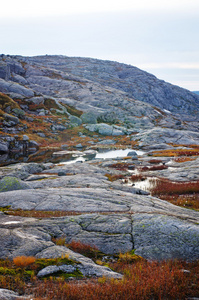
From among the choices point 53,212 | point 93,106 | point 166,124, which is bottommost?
point 53,212

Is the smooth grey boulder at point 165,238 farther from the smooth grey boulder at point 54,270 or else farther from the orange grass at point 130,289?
the smooth grey boulder at point 54,270

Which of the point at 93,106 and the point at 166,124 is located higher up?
the point at 93,106

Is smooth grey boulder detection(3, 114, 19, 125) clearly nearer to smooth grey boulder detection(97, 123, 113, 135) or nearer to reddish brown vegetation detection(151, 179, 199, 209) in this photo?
smooth grey boulder detection(97, 123, 113, 135)

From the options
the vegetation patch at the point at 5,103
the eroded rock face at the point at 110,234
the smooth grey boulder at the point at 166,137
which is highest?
the vegetation patch at the point at 5,103

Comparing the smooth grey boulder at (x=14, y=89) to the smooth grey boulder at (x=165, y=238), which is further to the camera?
the smooth grey boulder at (x=14, y=89)

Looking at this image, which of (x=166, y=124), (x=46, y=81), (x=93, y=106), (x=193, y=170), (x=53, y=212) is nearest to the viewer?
(x=53, y=212)

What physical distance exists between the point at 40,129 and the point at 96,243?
85.2m

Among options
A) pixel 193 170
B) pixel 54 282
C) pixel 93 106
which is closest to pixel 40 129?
pixel 93 106

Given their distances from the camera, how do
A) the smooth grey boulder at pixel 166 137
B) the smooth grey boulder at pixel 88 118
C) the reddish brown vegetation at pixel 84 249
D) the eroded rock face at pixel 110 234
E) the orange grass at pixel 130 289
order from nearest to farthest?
the orange grass at pixel 130 289 → the eroded rock face at pixel 110 234 → the reddish brown vegetation at pixel 84 249 → the smooth grey boulder at pixel 166 137 → the smooth grey boulder at pixel 88 118

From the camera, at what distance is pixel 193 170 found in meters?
36.8

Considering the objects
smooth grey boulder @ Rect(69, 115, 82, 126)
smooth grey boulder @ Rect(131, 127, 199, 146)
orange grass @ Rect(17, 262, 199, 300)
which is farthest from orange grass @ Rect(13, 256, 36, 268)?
smooth grey boulder @ Rect(69, 115, 82, 126)

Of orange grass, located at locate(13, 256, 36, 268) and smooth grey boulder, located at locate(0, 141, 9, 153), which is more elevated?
orange grass, located at locate(13, 256, 36, 268)

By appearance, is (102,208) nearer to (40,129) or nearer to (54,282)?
(54,282)

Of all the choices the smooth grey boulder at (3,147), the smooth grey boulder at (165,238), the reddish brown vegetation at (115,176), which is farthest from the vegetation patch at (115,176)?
the smooth grey boulder at (3,147)
